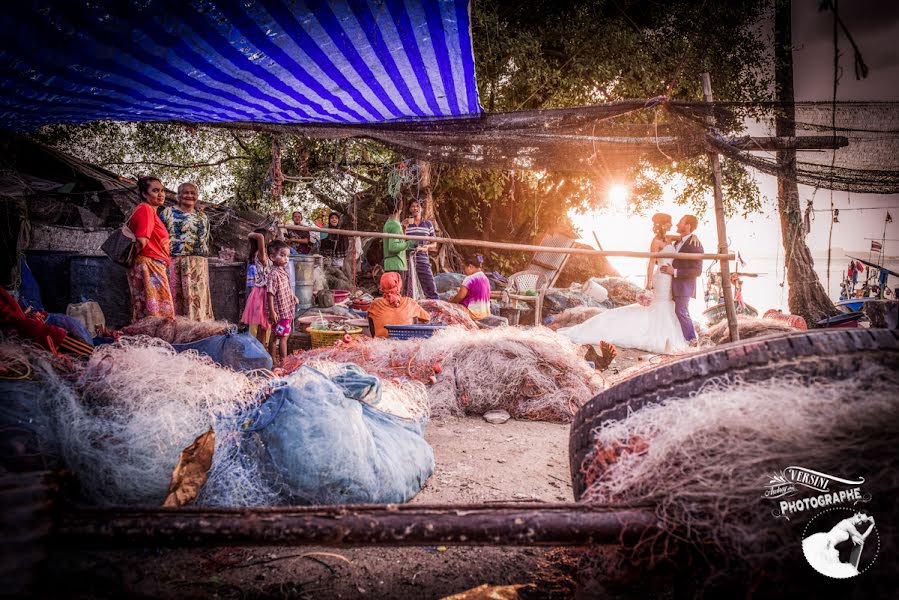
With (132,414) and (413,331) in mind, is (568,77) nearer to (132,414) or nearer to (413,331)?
(413,331)

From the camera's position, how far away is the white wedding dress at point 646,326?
339 inches

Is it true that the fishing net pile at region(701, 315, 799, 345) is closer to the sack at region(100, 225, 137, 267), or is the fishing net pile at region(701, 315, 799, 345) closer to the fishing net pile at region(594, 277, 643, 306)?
the fishing net pile at region(594, 277, 643, 306)

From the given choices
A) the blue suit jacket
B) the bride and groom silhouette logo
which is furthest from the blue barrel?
the bride and groom silhouette logo

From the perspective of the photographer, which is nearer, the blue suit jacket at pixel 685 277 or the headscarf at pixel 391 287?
the headscarf at pixel 391 287

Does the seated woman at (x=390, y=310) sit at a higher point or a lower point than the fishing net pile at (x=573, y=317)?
higher

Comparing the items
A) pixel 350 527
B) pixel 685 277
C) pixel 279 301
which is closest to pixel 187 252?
pixel 279 301

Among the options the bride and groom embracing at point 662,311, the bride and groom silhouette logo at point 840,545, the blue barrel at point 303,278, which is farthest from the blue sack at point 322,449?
the blue barrel at point 303,278

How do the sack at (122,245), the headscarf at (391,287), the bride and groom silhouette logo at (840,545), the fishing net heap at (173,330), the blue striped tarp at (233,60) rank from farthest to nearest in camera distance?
1. the headscarf at (391,287)
2. the sack at (122,245)
3. the fishing net heap at (173,330)
4. the blue striped tarp at (233,60)
5. the bride and groom silhouette logo at (840,545)

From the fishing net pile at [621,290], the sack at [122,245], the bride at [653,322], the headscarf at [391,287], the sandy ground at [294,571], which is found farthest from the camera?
the fishing net pile at [621,290]

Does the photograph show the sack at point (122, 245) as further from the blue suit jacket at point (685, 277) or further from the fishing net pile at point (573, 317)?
the fishing net pile at point (573, 317)

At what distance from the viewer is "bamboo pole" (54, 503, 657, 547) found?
1.23 m

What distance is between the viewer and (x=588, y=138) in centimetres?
478

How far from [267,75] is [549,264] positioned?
1353cm

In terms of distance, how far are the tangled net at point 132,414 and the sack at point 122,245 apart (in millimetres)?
3254
